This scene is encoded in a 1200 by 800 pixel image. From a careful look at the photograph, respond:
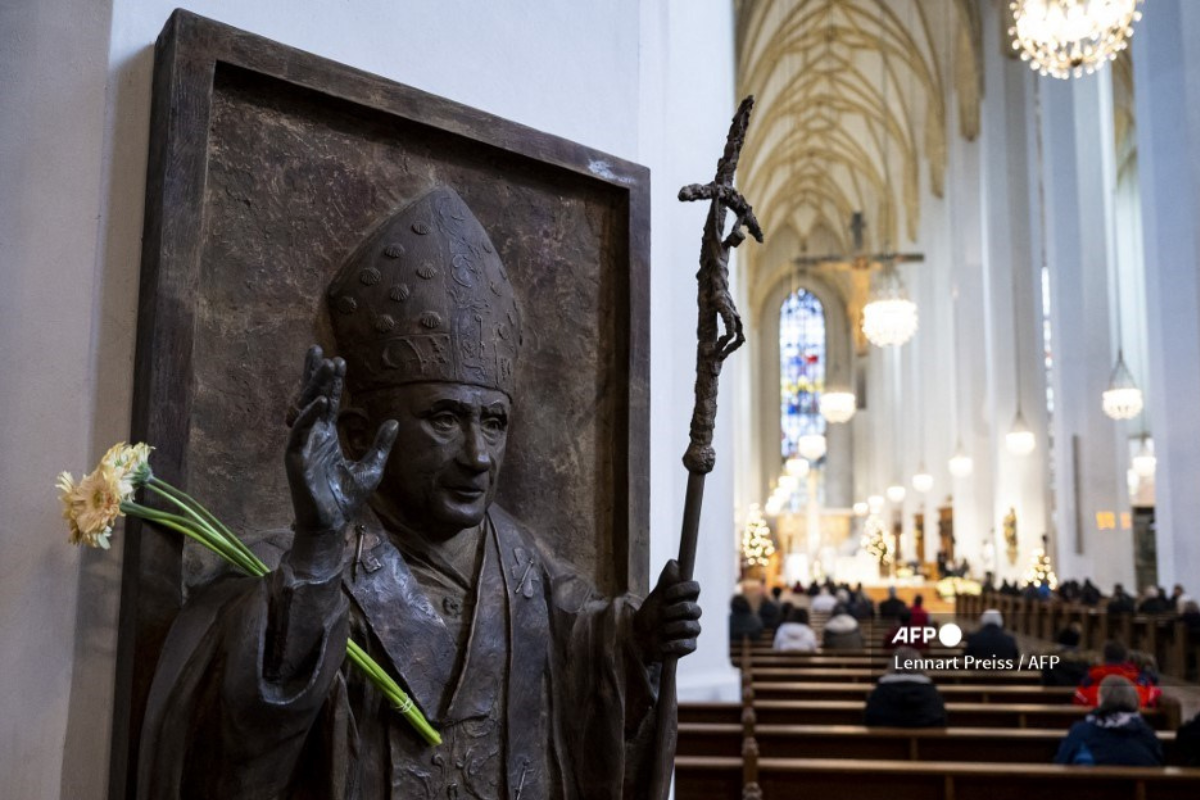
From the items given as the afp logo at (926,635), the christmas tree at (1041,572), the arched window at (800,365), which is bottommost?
the afp logo at (926,635)

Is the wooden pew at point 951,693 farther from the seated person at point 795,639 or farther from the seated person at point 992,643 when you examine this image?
the seated person at point 795,639

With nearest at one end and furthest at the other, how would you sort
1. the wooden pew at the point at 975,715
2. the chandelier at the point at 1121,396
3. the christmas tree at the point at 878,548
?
the wooden pew at the point at 975,715 → the chandelier at the point at 1121,396 → the christmas tree at the point at 878,548

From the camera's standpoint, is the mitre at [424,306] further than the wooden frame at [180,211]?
Yes

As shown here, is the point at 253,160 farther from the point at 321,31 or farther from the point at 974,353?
the point at 974,353

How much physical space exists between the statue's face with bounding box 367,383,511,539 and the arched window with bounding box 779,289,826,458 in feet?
140

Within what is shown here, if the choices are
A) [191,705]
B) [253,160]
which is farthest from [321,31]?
[191,705]

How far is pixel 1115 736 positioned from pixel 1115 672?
5.57 ft

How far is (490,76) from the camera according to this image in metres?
3.04

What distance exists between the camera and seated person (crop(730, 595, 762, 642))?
Result: 43.1 ft

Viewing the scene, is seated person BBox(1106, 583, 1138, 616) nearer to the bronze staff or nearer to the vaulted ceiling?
the bronze staff

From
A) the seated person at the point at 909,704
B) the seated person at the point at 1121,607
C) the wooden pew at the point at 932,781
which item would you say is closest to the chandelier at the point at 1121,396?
the seated person at the point at 1121,607

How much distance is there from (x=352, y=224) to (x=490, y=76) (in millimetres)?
705

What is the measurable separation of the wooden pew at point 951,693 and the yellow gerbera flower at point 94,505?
20.6 ft

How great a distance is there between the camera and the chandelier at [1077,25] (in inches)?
436
